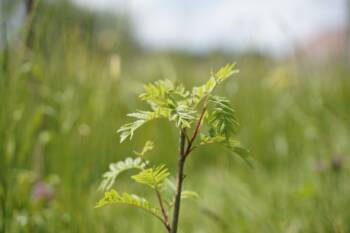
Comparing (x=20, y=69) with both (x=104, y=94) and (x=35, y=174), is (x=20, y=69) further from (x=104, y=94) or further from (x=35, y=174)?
(x=104, y=94)

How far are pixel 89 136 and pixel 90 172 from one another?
18 cm

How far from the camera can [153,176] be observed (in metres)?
0.67

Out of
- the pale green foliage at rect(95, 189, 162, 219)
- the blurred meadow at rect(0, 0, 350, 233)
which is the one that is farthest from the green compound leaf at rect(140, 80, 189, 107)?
the blurred meadow at rect(0, 0, 350, 233)

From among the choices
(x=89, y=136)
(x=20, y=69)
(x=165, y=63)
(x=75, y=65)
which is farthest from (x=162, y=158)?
(x=20, y=69)

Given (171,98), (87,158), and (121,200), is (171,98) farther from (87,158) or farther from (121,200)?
(87,158)

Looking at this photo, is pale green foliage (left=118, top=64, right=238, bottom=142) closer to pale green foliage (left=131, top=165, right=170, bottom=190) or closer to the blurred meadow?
pale green foliage (left=131, top=165, right=170, bottom=190)

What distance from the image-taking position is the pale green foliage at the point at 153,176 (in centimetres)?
66

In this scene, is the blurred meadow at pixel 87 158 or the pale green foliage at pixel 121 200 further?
the blurred meadow at pixel 87 158

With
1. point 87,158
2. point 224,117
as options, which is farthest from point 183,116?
point 87,158

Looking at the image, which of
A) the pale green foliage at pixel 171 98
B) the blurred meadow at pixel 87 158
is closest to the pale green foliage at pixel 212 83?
the pale green foliage at pixel 171 98

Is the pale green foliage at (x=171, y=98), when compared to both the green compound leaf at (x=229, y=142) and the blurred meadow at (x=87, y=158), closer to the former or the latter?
the green compound leaf at (x=229, y=142)

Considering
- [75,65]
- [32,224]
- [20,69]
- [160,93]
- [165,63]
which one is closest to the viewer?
[160,93]

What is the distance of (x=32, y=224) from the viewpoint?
123 cm

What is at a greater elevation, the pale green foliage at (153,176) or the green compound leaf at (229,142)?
the green compound leaf at (229,142)
